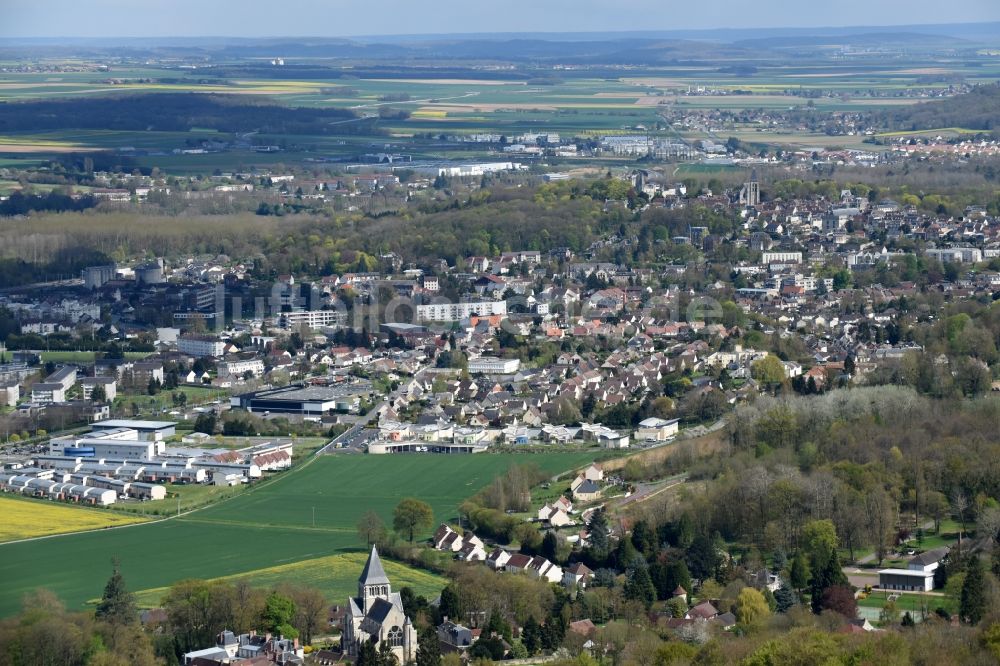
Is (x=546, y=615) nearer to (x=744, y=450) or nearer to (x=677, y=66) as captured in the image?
(x=744, y=450)

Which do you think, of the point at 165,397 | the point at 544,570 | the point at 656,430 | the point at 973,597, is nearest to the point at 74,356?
the point at 165,397

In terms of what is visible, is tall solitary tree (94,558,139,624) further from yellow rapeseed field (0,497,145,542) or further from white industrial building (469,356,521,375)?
white industrial building (469,356,521,375)

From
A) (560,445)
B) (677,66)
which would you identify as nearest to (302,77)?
(677,66)

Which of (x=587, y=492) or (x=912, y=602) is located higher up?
(x=912, y=602)

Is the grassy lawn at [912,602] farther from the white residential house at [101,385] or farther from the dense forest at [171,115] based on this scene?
the dense forest at [171,115]

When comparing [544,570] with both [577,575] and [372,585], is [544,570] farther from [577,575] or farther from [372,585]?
[372,585]

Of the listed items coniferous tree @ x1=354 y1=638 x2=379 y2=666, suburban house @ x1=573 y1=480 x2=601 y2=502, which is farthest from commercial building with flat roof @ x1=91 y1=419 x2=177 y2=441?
coniferous tree @ x1=354 y1=638 x2=379 y2=666
